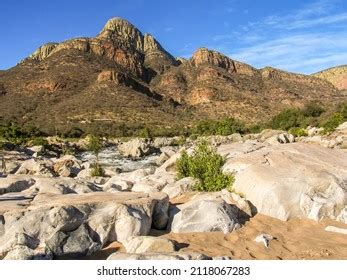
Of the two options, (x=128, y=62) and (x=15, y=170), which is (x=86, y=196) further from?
(x=128, y=62)

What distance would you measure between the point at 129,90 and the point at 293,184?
358ft

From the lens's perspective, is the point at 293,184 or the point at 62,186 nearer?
the point at 293,184

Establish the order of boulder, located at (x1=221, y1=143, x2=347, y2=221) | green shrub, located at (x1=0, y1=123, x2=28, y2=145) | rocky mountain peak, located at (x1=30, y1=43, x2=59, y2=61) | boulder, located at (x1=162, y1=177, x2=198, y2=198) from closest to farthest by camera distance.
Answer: boulder, located at (x1=221, y1=143, x2=347, y2=221)
boulder, located at (x1=162, y1=177, x2=198, y2=198)
green shrub, located at (x1=0, y1=123, x2=28, y2=145)
rocky mountain peak, located at (x1=30, y1=43, x2=59, y2=61)

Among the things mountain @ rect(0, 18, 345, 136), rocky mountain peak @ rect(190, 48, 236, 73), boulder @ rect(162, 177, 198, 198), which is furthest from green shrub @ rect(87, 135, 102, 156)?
rocky mountain peak @ rect(190, 48, 236, 73)

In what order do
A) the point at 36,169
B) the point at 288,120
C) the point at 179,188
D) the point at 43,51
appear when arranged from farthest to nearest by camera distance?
the point at 43,51 < the point at 288,120 < the point at 36,169 < the point at 179,188

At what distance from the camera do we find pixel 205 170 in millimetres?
15430

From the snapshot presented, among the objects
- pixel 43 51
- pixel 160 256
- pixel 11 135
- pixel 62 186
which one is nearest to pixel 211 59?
pixel 43 51

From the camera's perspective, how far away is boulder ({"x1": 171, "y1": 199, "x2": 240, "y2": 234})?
10672mm

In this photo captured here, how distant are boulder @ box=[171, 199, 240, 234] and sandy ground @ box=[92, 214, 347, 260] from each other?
0.60 ft

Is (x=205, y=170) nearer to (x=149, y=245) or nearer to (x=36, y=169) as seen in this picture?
(x=149, y=245)

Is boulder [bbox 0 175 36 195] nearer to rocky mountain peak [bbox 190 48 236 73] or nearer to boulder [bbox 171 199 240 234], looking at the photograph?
boulder [bbox 171 199 240 234]

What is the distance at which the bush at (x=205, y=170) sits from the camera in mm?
14156

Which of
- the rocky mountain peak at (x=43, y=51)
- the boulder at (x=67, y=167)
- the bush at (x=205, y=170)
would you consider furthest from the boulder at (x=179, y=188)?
the rocky mountain peak at (x=43, y=51)
